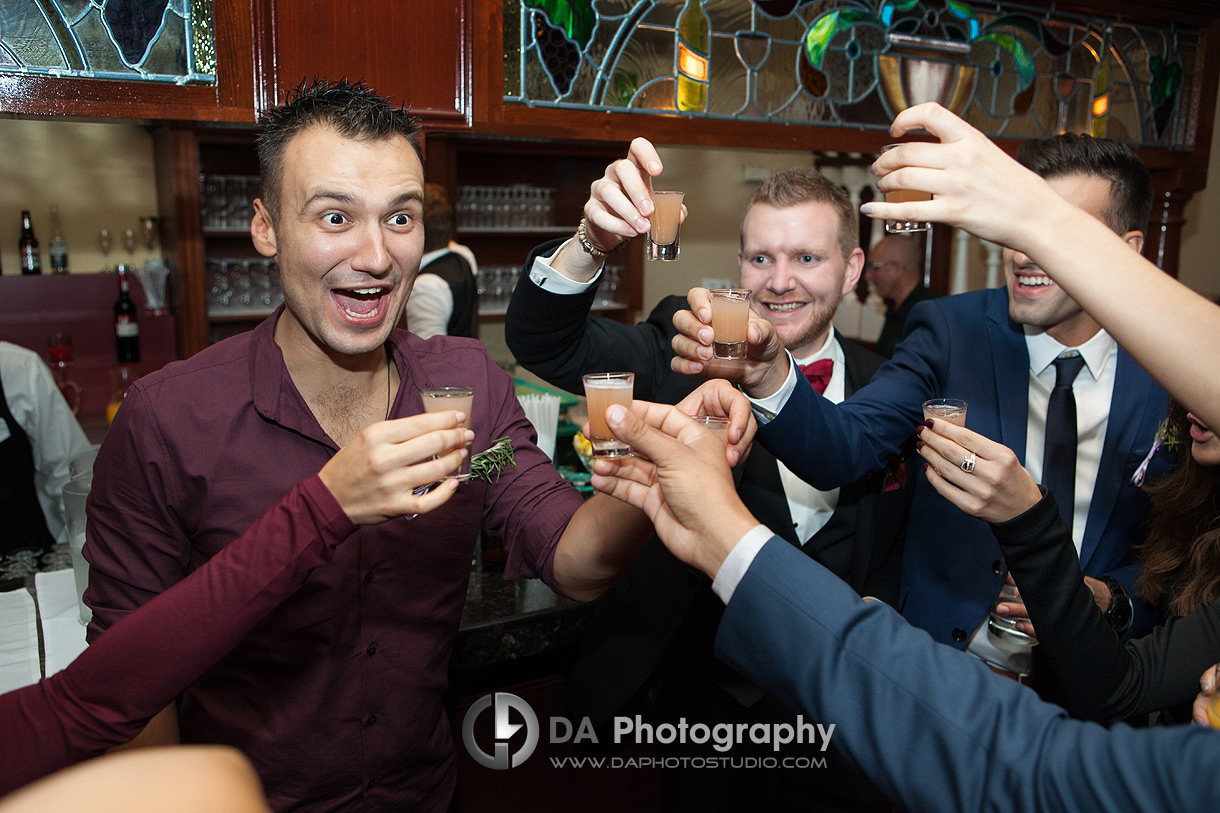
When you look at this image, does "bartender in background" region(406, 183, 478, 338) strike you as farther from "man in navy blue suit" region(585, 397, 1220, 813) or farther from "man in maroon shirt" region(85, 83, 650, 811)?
"man in navy blue suit" region(585, 397, 1220, 813)

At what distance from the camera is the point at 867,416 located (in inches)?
81.7

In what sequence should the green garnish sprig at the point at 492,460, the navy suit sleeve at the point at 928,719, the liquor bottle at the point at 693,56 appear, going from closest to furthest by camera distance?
1. the navy suit sleeve at the point at 928,719
2. the green garnish sprig at the point at 492,460
3. the liquor bottle at the point at 693,56

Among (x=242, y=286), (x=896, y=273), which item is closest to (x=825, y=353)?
(x=896, y=273)

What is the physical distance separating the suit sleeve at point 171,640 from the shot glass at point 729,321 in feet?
2.84

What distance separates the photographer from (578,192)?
7223 mm

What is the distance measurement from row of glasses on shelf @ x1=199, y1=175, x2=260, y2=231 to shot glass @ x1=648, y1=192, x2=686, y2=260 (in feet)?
15.4

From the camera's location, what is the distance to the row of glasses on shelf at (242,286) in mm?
5742

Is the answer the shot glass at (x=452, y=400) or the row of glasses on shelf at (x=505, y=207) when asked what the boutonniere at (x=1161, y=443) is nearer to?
the shot glass at (x=452, y=400)

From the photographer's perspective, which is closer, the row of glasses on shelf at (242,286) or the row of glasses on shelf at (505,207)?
the row of glasses on shelf at (242,286)

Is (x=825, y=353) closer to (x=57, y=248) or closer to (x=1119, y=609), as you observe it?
(x=1119, y=609)

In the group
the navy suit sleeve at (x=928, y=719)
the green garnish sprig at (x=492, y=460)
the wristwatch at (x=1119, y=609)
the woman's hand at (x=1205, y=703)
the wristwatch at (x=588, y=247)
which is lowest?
the wristwatch at (x=1119, y=609)

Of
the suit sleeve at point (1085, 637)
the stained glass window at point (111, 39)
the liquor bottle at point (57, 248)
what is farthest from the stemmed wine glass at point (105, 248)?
the suit sleeve at point (1085, 637)

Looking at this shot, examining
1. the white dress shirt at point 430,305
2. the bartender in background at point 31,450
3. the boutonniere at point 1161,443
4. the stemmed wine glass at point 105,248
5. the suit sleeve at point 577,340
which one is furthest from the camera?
the stemmed wine glass at point 105,248

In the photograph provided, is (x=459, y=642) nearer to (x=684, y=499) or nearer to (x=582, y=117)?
(x=684, y=499)
